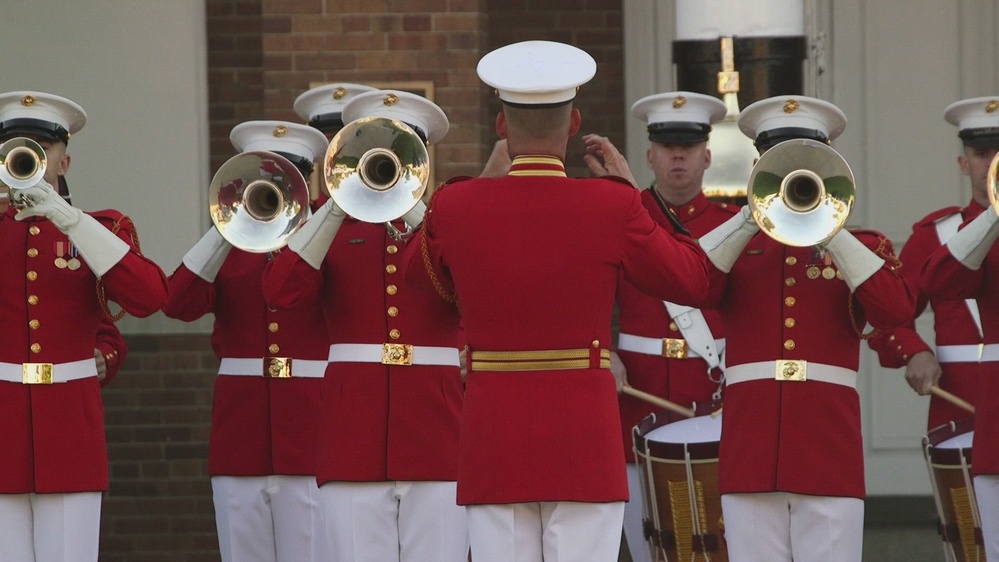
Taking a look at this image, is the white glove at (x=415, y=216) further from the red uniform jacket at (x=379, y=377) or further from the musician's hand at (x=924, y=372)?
the musician's hand at (x=924, y=372)

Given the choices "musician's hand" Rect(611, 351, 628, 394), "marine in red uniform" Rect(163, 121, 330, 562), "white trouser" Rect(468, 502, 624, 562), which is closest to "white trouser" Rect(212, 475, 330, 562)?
"marine in red uniform" Rect(163, 121, 330, 562)

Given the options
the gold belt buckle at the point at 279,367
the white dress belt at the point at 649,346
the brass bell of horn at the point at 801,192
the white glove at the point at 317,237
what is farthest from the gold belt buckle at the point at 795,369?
the gold belt buckle at the point at 279,367

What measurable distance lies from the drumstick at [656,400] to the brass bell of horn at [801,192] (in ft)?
4.59

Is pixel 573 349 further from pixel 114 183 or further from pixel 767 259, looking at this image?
pixel 114 183

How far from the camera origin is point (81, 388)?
6094 millimetres

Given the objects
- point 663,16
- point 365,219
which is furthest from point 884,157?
point 365,219

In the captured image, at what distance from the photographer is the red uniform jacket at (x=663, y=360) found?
705cm

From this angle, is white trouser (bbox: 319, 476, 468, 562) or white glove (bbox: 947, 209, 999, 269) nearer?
white trouser (bbox: 319, 476, 468, 562)

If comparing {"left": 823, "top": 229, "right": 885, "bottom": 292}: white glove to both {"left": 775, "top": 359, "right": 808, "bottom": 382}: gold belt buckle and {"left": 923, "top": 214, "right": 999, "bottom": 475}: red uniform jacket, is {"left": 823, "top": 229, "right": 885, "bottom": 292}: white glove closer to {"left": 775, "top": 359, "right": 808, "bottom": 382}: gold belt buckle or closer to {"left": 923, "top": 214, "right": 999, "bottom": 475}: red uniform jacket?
{"left": 775, "top": 359, "right": 808, "bottom": 382}: gold belt buckle

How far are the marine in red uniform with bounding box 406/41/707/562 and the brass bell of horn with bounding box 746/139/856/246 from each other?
548 mm

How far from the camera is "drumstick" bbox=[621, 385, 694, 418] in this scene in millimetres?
6883

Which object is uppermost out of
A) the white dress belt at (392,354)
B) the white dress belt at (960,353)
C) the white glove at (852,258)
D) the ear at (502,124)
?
the ear at (502,124)

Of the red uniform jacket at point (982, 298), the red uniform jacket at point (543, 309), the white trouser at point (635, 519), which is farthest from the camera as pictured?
the white trouser at point (635, 519)

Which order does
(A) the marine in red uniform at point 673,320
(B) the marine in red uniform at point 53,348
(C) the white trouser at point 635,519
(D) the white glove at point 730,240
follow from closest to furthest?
(D) the white glove at point 730,240 → (B) the marine in red uniform at point 53,348 → (A) the marine in red uniform at point 673,320 → (C) the white trouser at point 635,519
